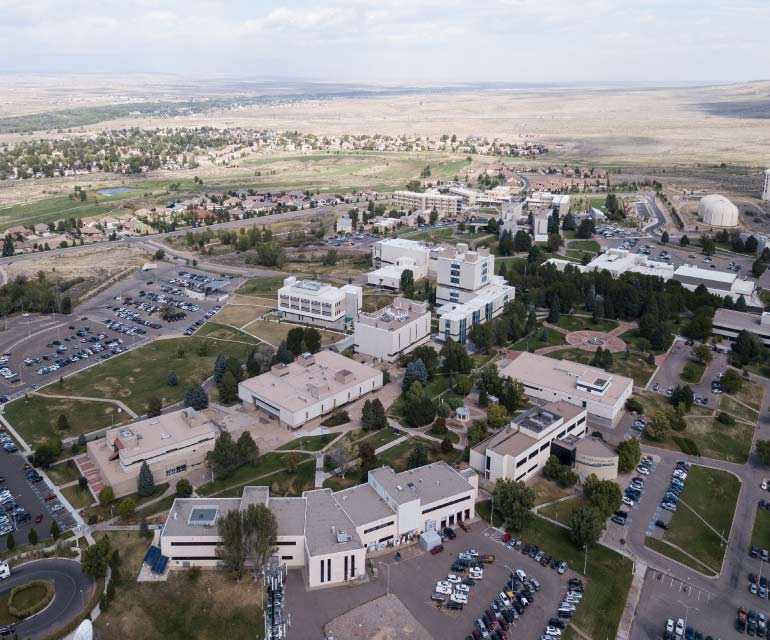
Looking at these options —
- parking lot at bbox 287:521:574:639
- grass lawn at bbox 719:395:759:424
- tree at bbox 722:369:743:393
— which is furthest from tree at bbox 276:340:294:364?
tree at bbox 722:369:743:393

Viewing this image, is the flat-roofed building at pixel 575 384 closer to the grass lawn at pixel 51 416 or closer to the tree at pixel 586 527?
the tree at pixel 586 527

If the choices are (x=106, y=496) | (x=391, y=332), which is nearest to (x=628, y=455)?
(x=391, y=332)

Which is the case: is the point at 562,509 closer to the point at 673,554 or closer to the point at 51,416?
the point at 673,554

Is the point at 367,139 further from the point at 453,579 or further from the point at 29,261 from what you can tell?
the point at 453,579

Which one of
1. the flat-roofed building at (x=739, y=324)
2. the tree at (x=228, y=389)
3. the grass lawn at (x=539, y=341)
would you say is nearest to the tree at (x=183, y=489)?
the tree at (x=228, y=389)

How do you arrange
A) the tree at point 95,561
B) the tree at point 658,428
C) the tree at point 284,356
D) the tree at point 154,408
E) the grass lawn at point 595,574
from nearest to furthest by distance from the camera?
the grass lawn at point 595,574 → the tree at point 95,561 → the tree at point 658,428 → the tree at point 154,408 → the tree at point 284,356
